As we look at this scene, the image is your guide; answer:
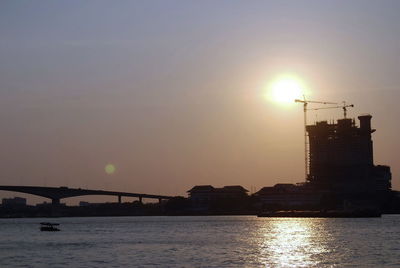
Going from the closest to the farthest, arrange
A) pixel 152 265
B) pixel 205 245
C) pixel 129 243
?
pixel 152 265 → pixel 205 245 → pixel 129 243

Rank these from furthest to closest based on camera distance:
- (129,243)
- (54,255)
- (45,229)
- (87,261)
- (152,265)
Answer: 1. (45,229)
2. (129,243)
3. (54,255)
4. (87,261)
5. (152,265)

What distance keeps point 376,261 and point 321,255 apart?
8572 millimetres

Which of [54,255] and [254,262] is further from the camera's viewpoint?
[54,255]

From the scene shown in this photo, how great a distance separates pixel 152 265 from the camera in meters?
69.4

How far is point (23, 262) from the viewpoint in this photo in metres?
75.5

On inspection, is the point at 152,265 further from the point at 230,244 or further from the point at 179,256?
the point at 230,244

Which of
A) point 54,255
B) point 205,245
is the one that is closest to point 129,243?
point 205,245

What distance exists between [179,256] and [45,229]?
268 ft

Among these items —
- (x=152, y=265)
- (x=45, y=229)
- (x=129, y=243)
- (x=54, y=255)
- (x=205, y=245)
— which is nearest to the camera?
(x=152, y=265)

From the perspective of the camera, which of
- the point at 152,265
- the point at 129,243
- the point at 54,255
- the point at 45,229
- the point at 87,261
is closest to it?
the point at 152,265

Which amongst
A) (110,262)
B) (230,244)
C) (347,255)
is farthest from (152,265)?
(230,244)

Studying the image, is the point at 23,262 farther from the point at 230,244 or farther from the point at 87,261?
the point at 230,244

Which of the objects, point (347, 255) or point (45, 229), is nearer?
point (347, 255)

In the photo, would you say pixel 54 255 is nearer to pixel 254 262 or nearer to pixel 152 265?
pixel 152 265
